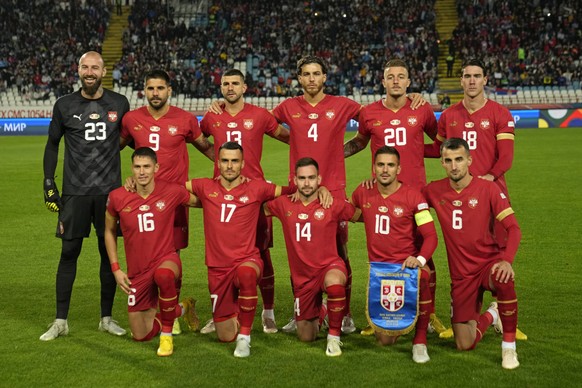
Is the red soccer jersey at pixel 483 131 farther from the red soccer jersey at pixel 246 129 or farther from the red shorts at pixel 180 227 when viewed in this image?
the red shorts at pixel 180 227

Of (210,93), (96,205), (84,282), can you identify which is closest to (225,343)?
(96,205)

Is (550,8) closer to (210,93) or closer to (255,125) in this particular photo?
(210,93)

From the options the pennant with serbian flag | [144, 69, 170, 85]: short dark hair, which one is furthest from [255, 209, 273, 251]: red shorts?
[144, 69, 170, 85]: short dark hair

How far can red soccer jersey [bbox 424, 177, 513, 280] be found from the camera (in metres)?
5.97

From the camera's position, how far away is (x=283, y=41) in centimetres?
3794

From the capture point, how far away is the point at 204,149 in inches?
280

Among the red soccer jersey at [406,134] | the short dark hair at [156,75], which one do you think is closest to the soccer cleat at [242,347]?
the red soccer jersey at [406,134]

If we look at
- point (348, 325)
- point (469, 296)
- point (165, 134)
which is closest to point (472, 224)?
point (469, 296)

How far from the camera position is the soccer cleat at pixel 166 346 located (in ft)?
19.1

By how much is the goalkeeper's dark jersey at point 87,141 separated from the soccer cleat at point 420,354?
276cm

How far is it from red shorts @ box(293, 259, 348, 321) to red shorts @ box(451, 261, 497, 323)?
0.86 meters

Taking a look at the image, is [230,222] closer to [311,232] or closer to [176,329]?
[311,232]

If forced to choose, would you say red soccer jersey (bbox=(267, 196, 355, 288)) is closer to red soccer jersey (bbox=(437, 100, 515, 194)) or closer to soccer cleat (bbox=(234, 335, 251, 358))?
soccer cleat (bbox=(234, 335, 251, 358))

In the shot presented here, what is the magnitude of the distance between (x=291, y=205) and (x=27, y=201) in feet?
30.0
